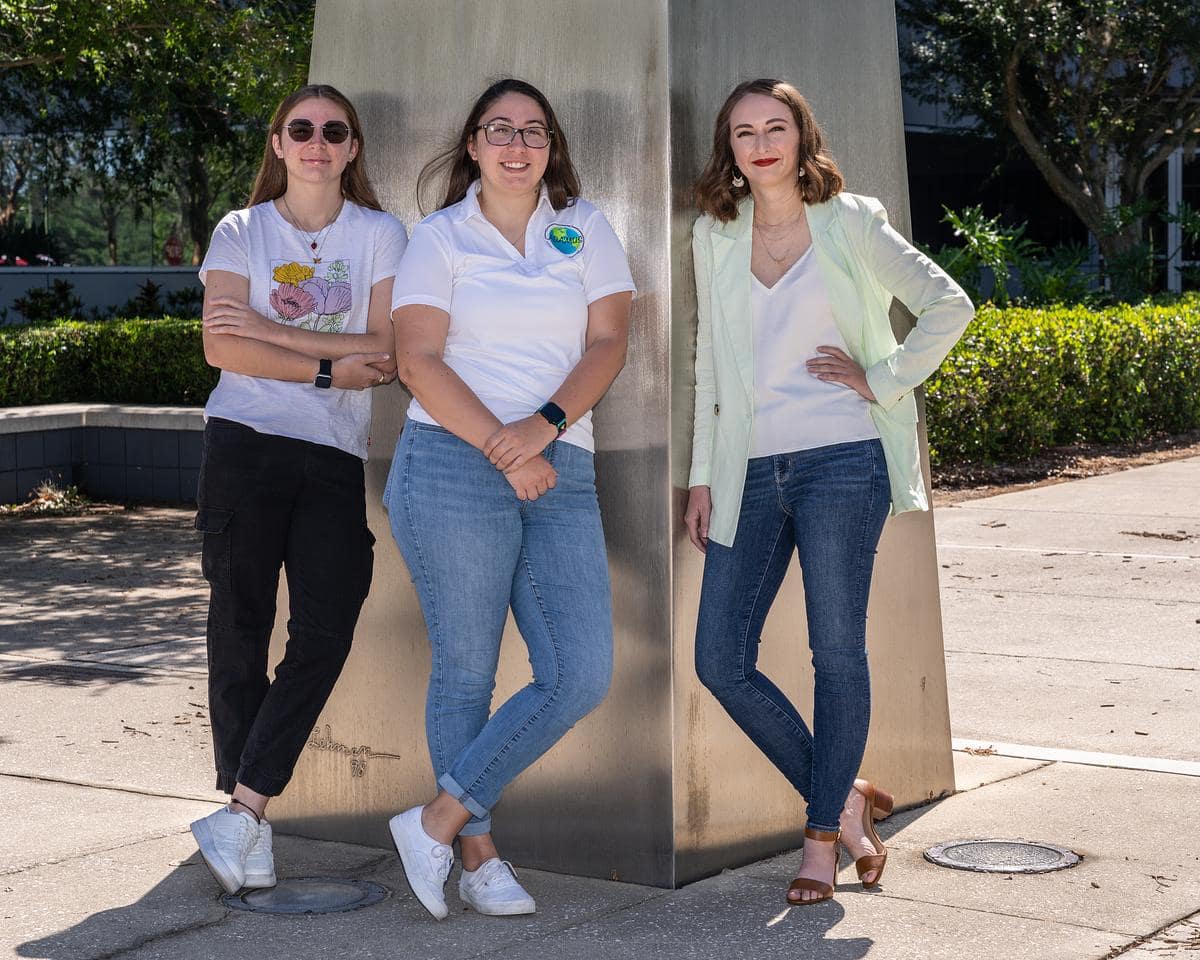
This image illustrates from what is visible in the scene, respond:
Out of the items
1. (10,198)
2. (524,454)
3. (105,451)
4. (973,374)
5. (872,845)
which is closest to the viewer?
(524,454)

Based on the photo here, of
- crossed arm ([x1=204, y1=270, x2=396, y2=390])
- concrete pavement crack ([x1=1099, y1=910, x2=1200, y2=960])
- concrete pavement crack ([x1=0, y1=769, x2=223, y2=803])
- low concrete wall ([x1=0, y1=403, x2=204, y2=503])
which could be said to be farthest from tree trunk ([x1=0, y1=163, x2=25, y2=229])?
concrete pavement crack ([x1=1099, y1=910, x2=1200, y2=960])

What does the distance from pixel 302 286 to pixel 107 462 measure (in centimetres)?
849

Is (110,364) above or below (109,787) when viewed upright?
above

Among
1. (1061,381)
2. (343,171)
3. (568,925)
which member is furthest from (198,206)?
(568,925)

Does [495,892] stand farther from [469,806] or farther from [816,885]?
[816,885]

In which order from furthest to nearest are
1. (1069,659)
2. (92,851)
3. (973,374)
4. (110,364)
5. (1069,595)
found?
(110,364)
(973,374)
(1069,595)
(1069,659)
(92,851)

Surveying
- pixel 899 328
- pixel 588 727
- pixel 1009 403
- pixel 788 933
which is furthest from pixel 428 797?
pixel 1009 403

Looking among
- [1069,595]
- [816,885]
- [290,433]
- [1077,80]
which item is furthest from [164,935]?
[1077,80]

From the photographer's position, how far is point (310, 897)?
14.0 feet

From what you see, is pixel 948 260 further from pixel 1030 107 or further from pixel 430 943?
pixel 430 943

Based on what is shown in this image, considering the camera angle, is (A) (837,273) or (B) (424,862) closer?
(B) (424,862)

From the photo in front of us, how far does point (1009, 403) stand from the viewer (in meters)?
13.5

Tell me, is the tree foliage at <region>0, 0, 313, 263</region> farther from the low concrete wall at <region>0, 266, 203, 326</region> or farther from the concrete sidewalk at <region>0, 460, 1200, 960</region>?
the concrete sidewalk at <region>0, 460, 1200, 960</region>
